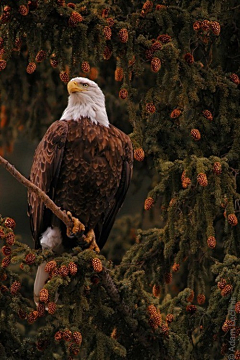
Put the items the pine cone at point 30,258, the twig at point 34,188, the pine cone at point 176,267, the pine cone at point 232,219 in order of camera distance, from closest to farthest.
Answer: the twig at point 34,188
the pine cone at point 30,258
the pine cone at point 232,219
the pine cone at point 176,267

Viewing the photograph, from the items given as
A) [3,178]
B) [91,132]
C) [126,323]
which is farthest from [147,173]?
[3,178]

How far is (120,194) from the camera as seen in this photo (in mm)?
5145

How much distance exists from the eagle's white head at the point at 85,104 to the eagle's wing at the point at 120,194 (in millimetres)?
190

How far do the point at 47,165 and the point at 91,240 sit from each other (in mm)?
518

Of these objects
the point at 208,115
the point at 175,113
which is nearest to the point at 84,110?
the point at 175,113

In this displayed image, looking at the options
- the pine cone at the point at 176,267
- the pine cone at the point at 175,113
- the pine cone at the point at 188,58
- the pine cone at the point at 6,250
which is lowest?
the pine cone at the point at 176,267

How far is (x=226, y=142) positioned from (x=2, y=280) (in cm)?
148

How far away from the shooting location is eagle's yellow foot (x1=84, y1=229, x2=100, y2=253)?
485 cm

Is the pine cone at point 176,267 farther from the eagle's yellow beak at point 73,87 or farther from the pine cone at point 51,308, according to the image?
the eagle's yellow beak at point 73,87

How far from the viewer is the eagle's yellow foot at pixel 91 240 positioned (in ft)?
15.9

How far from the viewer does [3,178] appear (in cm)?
1216

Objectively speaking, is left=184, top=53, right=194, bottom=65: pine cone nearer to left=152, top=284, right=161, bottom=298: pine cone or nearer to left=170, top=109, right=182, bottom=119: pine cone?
left=170, top=109, right=182, bottom=119: pine cone

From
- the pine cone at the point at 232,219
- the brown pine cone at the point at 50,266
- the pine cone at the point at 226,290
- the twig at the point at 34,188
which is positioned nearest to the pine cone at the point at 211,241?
the pine cone at the point at 232,219

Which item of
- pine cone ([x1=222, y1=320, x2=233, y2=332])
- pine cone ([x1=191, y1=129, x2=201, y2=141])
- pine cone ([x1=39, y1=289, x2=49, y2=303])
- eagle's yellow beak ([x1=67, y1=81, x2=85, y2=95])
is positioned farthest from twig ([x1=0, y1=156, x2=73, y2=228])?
eagle's yellow beak ([x1=67, y1=81, x2=85, y2=95])
